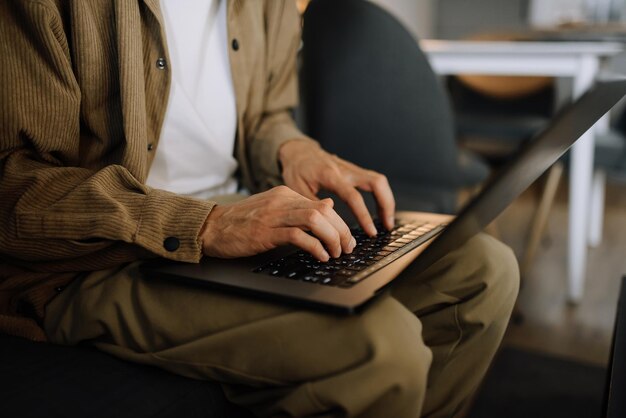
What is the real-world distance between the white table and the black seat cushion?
1.28 metres

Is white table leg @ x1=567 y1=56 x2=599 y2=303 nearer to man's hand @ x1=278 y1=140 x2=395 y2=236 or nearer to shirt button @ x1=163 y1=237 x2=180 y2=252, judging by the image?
man's hand @ x1=278 y1=140 x2=395 y2=236

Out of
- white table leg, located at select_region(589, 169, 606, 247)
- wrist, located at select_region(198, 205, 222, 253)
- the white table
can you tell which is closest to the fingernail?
wrist, located at select_region(198, 205, 222, 253)

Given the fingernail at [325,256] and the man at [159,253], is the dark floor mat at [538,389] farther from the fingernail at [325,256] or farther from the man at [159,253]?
the fingernail at [325,256]

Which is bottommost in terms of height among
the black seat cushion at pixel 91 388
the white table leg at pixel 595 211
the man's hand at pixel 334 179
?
the white table leg at pixel 595 211

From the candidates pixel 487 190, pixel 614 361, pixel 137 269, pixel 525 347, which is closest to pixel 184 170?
pixel 137 269

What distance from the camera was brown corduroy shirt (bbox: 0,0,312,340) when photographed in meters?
0.60

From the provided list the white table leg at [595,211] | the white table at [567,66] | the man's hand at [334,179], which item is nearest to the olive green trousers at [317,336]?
the man's hand at [334,179]

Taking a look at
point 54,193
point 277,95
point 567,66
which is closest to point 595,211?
point 567,66

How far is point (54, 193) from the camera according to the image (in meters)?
0.62

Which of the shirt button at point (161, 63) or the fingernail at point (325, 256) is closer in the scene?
the fingernail at point (325, 256)

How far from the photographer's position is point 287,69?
3.42 ft

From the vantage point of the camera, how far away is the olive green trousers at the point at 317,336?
496mm

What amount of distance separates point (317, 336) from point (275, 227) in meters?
0.14

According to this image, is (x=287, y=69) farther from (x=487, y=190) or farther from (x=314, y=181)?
(x=487, y=190)
